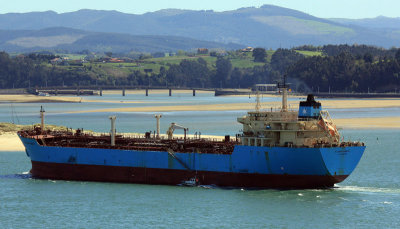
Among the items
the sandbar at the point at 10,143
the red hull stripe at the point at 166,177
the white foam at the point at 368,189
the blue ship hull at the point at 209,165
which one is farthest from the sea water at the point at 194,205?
the sandbar at the point at 10,143

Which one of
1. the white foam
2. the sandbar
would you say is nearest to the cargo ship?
the white foam

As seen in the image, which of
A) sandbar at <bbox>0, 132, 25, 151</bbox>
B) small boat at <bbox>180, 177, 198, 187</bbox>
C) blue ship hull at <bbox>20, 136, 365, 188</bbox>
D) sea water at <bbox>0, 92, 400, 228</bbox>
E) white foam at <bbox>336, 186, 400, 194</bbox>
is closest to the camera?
sea water at <bbox>0, 92, 400, 228</bbox>

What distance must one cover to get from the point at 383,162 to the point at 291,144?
17942mm

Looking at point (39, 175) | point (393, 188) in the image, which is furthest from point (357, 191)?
point (39, 175)

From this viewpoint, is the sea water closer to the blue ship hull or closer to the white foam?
the white foam

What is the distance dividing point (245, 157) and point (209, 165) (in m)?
2.87

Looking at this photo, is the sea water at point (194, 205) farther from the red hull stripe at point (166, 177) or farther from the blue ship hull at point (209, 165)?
the blue ship hull at point (209, 165)

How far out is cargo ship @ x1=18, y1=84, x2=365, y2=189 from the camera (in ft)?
153

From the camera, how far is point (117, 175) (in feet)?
174

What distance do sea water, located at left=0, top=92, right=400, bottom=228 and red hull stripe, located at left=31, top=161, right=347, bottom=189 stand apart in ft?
1.77

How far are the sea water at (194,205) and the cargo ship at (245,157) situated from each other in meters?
0.77

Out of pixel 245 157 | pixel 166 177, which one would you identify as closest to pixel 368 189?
pixel 245 157

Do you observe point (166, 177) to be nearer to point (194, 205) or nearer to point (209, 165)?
point (209, 165)

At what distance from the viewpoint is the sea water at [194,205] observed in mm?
41156
